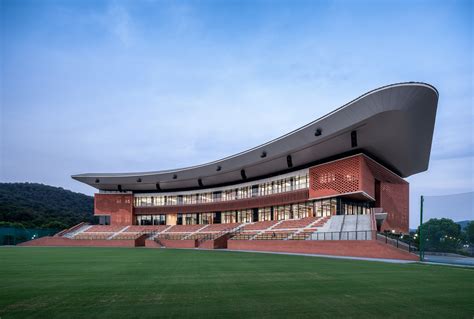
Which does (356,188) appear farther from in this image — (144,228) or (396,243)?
(144,228)

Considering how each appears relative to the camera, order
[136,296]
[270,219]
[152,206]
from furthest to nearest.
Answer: [152,206] → [270,219] → [136,296]

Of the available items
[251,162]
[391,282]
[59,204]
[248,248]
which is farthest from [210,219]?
A: [59,204]

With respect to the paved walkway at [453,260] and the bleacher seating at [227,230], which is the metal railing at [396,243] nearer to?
the paved walkway at [453,260]

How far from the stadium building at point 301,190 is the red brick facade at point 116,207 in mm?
209

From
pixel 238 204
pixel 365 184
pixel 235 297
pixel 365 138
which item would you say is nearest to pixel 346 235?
pixel 365 184

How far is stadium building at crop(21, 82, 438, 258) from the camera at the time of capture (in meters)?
30.2

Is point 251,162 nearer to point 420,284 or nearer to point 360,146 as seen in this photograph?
point 360,146

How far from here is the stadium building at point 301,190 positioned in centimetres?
3025

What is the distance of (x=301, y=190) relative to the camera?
45969 mm

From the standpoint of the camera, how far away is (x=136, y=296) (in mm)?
8992

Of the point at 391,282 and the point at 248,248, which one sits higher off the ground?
the point at 391,282

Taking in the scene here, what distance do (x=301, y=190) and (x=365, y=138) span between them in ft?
46.5

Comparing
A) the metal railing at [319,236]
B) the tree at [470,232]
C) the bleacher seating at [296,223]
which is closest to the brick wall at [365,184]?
the bleacher seating at [296,223]

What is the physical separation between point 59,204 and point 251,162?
95.7 metres
